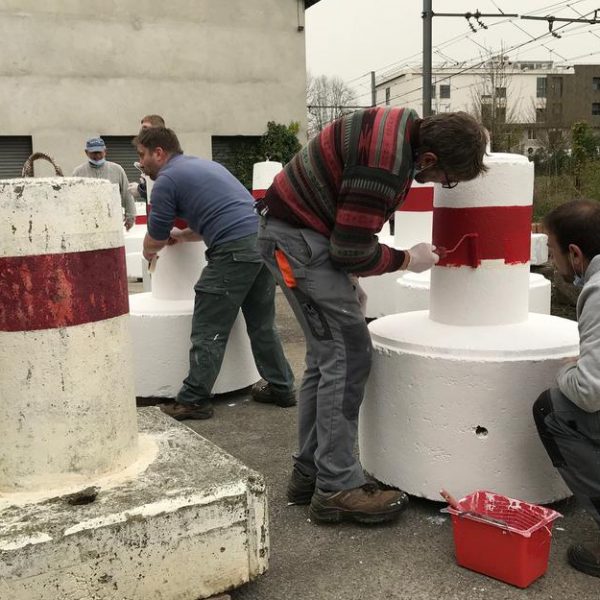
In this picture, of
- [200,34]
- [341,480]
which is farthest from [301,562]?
[200,34]

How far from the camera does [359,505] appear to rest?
2.93m

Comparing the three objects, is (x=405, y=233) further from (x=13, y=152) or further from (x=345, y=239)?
(x=13, y=152)

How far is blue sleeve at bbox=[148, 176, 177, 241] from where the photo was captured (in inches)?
172

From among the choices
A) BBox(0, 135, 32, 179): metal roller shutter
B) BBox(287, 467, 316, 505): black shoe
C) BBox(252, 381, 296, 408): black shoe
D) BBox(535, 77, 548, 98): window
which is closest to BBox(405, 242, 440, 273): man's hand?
BBox(287, 467, 316, 505): black shoe

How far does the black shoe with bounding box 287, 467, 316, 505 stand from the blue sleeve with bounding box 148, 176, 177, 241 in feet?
6.13

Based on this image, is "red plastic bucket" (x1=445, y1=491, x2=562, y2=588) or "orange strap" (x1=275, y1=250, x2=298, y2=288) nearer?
"red plastic bucket" (x1=445, y1=491, x2=562, y2=588)

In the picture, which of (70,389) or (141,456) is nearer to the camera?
(70,389)

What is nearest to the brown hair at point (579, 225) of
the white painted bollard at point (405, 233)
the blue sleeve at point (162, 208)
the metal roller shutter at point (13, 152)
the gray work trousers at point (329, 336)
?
the gray work trousers at point (329, 336)

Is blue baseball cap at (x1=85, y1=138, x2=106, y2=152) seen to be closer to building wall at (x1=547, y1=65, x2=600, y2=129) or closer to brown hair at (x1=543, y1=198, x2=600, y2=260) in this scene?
brown hair at (x1=543, y1=198, x2=600, y2=260)

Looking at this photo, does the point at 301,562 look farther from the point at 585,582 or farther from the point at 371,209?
the point at 371,209

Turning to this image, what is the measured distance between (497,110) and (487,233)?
691 inches

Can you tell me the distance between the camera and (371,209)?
108 inches

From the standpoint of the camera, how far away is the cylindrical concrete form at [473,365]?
2.89 metres

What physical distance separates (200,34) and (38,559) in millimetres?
22442
